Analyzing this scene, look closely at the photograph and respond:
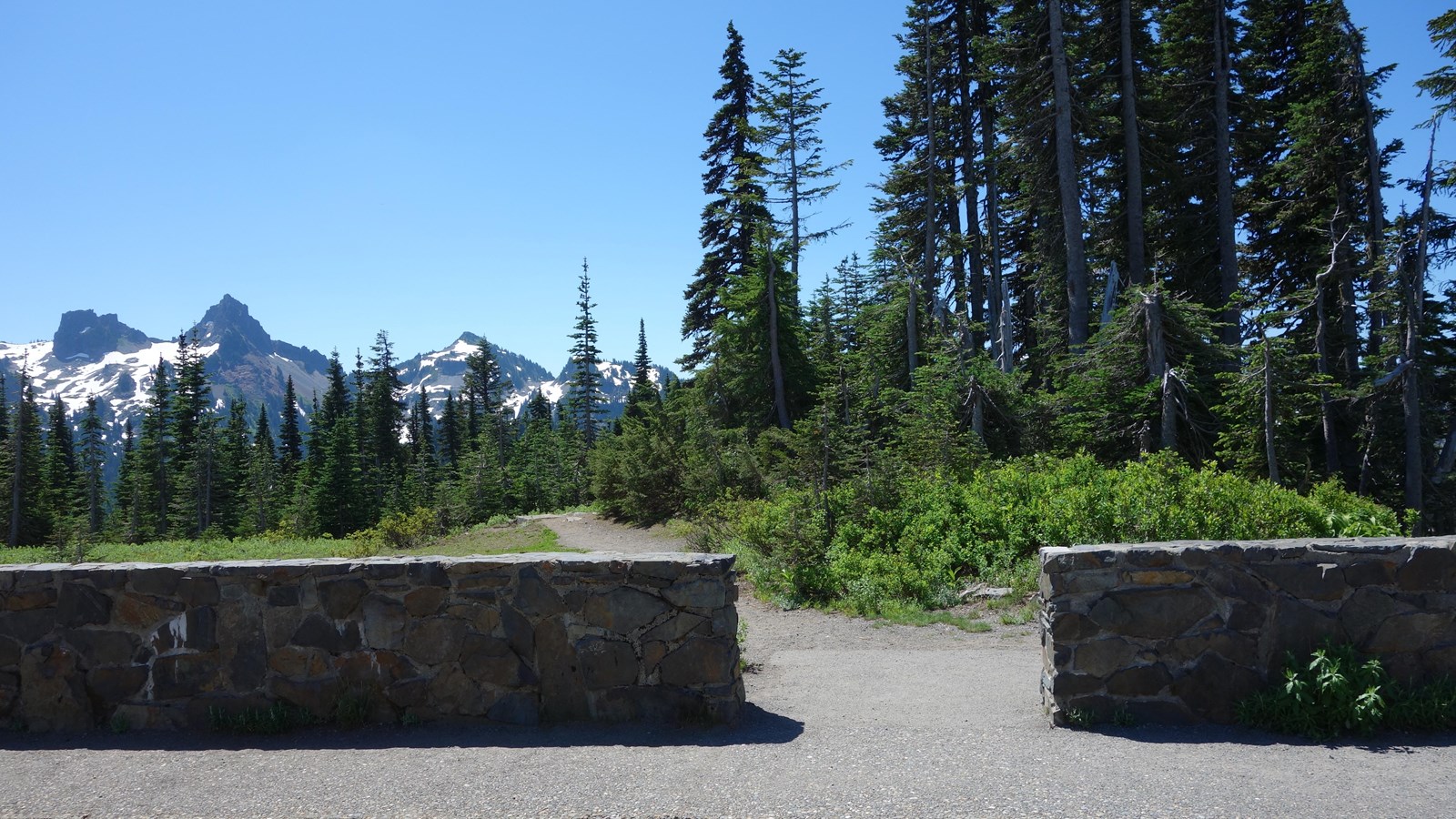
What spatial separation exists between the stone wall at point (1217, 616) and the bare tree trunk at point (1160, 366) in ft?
33.4

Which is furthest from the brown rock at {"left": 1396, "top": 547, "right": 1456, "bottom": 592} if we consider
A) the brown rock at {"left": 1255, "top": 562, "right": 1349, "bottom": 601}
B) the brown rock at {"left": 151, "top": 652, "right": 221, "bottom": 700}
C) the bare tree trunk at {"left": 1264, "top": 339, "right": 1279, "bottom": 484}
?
the bare tree trunk at {"left": 1264, "top": 339, "right": 1279, "bottom": 484}

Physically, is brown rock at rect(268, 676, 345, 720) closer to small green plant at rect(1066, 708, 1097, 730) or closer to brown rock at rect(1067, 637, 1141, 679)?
small green plant at rect(1066, 708, 1097, 730)

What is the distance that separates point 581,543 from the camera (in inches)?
809

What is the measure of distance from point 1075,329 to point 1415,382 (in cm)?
619

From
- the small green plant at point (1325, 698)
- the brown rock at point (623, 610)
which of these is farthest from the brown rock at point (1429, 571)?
the brown rock at point (623, 610)

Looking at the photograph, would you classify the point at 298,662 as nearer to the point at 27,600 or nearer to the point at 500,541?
the point at 27,600

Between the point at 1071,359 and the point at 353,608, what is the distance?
15.8 m

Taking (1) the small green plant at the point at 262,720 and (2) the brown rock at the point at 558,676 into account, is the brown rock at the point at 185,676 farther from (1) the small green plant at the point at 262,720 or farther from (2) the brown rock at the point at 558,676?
(2) the brown rock at the point at 558,676

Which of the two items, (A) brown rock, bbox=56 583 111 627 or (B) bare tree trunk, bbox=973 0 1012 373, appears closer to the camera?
(A) brown rock, bbox=56 583 111 627

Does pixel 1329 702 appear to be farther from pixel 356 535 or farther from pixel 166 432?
pixel 166 432

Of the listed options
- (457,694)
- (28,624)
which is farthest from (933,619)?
(28,624)

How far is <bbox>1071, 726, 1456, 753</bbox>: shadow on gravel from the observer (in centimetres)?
439

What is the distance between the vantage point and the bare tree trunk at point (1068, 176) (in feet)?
61.0

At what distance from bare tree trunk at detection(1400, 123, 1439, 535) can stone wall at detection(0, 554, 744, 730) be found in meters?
16.4
